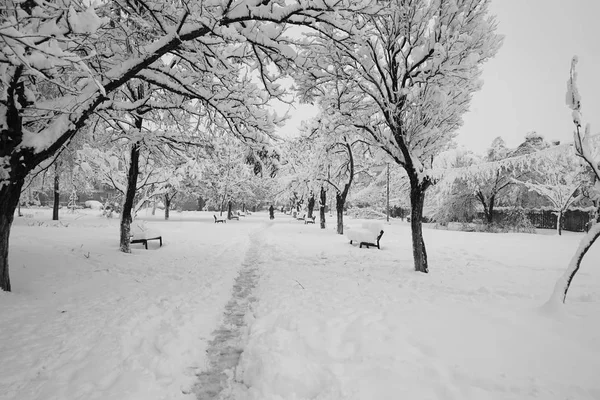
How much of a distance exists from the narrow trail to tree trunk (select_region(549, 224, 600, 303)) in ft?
16.6

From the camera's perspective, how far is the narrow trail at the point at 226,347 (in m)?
3.02

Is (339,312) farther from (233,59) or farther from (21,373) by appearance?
(233,59)

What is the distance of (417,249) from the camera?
26.6 feet

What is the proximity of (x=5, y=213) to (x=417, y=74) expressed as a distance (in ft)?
30.5

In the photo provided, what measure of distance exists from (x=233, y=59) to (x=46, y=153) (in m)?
3.89

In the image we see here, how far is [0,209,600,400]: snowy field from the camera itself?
2844 millimetres

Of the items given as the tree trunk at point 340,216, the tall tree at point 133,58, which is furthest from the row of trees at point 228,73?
the tree trunk at point 340,216

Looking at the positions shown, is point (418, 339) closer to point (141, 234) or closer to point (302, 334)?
point (302, 334)

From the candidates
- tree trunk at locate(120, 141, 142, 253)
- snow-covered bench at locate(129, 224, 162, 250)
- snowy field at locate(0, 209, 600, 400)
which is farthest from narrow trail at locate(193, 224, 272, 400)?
snow-covered bench at locate(129, 224, 162, 250)

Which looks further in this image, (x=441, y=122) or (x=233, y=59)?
(x=441, y=122)

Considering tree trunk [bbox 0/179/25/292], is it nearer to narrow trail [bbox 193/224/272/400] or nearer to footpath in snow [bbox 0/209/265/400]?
footpath in snow [bbox 0/209/265/400]

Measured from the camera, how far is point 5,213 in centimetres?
477

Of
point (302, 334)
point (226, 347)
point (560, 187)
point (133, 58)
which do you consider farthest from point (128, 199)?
point (560, 187)

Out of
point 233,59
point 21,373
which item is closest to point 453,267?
point 233,59
